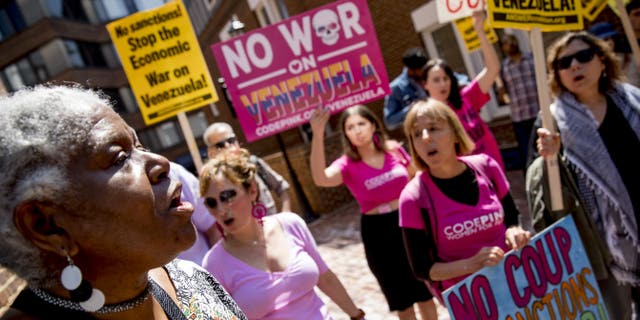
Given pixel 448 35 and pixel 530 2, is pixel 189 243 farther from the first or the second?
pixel 448 35

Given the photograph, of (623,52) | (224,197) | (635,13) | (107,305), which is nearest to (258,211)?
(224,197)

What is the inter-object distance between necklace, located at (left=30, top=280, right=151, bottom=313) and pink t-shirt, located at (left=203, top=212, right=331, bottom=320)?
35.3 inches

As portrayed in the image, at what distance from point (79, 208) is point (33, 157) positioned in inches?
5.3

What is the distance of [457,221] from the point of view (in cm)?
209

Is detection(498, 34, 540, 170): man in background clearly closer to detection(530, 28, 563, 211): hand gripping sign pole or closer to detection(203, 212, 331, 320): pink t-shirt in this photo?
detection(530, 28, 563, 211): hand gripping sign pole

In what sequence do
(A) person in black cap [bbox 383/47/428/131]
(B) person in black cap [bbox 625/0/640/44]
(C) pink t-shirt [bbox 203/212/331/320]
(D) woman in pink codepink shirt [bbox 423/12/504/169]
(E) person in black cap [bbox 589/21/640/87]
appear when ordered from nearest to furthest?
(C) pink t-shirt [bbox 203/212/331/320], (D) woman in pink codepink shirt [bbox 423/12/504/169], (E) person in black cap [bbox 589/21/640/87], (B) person in black cap [bbox 625/0/640/44], (A) person in black cap [bbox 383/47/428/131]

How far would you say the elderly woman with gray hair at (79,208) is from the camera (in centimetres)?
87

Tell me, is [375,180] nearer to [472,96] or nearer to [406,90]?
[472,96]

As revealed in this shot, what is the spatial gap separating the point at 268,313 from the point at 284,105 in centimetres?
181

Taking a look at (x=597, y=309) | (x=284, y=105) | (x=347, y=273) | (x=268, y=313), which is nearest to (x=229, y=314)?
(x=268, y=313)

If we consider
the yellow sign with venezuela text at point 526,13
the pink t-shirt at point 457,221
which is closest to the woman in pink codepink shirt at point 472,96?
the yellow sign with venezuela text at point 526,13

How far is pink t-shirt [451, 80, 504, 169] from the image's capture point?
3.29 meters

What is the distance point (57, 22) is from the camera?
99.0 ft

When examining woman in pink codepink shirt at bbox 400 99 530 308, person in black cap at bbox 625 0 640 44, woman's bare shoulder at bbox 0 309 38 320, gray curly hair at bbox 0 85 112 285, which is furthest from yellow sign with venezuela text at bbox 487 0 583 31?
woman's bare shoulder at bbox 0 309 38 320
